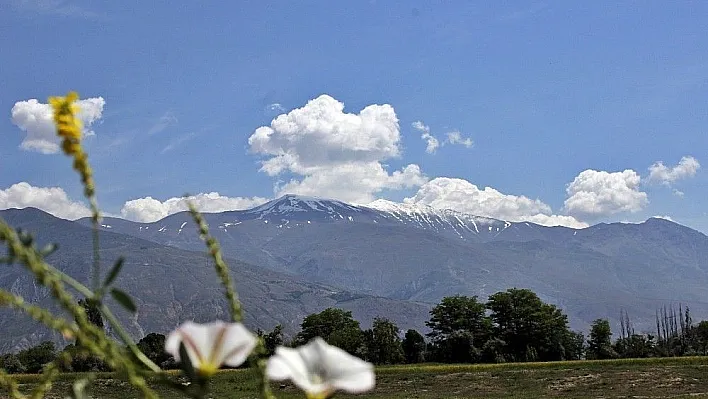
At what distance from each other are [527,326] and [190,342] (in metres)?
49.8

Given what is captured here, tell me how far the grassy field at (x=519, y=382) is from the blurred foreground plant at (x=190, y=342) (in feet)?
74.2

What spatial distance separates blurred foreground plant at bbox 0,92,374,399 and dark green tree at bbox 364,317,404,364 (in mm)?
45744

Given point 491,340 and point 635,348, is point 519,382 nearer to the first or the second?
point 491,340

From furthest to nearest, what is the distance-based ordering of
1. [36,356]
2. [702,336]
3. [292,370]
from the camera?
1. [36,356]
2. [702,336]
3. [292,370]

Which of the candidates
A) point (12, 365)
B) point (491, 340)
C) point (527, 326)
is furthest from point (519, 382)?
point (12, 365)

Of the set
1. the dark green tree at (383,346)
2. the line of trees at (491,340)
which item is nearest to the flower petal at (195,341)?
the line of trees at (491,340)

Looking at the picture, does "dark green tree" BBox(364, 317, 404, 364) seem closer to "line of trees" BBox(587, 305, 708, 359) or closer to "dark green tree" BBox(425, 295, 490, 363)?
"dark green tree" BBox(425, 295, 490, 363)

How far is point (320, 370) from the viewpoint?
2.27 feet

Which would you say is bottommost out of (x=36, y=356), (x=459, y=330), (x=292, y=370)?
(x=36, y=356)

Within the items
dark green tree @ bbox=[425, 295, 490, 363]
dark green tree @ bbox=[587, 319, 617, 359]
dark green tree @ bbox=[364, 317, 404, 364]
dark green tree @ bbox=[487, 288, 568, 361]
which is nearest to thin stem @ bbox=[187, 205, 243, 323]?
dark green tree @ bbox=[425, 295, 490, 363]

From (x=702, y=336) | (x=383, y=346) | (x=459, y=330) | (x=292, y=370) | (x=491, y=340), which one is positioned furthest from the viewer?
(x=702, y=336)

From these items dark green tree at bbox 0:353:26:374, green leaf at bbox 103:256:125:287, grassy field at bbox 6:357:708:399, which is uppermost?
green leaf at bbox 103:256:125:287

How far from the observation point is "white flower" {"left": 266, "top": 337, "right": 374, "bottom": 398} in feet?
2.14

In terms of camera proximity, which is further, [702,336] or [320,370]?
[702,336]
